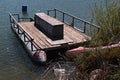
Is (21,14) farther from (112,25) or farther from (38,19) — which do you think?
(112,25)

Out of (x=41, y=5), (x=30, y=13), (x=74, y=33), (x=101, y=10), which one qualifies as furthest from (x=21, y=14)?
(x=101, y=10)

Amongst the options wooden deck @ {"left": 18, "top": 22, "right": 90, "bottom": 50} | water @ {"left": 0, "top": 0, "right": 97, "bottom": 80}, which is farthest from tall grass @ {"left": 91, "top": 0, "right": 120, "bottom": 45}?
wooden deck @ {"left": 18, "top": 22, "right": 90, "bottom": 50}

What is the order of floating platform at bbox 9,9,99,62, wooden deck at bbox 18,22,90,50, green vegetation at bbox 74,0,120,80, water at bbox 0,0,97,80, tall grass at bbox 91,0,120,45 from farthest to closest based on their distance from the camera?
wooden deck at bbox 18,22,90,50 < floating platform at bbox 9,9,99,62 < water at bbox 0,0,97,80 < tall grass at bbox 91,0,120,45 < green vegetation at bbox 74,0,120,80

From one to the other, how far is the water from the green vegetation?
28.5 feet

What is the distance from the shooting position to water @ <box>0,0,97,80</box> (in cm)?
1914

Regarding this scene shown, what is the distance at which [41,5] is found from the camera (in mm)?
44406

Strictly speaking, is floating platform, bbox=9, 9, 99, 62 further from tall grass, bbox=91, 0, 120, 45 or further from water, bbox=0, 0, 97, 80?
tall grass, bbox=91, 0, 120, 45

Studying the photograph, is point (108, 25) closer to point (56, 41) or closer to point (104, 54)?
point (104, 54)

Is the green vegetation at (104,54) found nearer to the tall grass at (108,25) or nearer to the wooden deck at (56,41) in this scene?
the tall grass at (108,25)

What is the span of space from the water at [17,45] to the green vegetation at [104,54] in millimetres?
8672

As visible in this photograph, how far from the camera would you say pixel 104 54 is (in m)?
7.13

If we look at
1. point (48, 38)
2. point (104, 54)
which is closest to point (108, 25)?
point (104, 54)

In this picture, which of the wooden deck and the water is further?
the wooden deck

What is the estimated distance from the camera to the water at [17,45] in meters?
19.1
